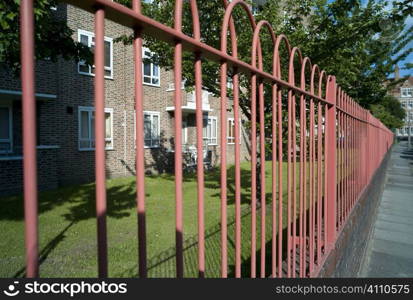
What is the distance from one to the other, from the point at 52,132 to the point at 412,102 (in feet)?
257

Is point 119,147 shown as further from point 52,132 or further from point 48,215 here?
point 48,215

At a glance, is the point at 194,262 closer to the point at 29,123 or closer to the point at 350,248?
the point at 350,248

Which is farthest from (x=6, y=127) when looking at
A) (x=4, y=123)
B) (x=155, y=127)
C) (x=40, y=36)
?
(x=40, y=36)

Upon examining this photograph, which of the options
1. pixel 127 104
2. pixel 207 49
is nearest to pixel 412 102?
pixel 127 104

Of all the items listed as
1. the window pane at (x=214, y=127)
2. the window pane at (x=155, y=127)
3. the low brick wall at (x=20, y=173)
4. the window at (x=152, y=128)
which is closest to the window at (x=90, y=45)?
the window at (x=152, y=128)

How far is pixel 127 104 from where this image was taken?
14.6 m

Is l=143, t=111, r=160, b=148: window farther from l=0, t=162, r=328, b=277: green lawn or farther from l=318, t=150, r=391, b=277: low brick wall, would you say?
l=318, t=150, r=391, b=277: low brick wall

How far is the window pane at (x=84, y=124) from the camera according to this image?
1332 cm

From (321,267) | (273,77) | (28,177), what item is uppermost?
(273,77)

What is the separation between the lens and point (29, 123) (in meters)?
0.70

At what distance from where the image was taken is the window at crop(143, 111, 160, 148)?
50.1 ft

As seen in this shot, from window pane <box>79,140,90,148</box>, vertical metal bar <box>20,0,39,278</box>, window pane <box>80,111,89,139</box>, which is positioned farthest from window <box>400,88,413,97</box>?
vertical metal bar <box>20,0,39,278</box>

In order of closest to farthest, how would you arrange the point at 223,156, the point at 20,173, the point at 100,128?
the point at 100,128 → the point at 223,156 → the point at 20,173

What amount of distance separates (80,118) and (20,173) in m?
3.35
